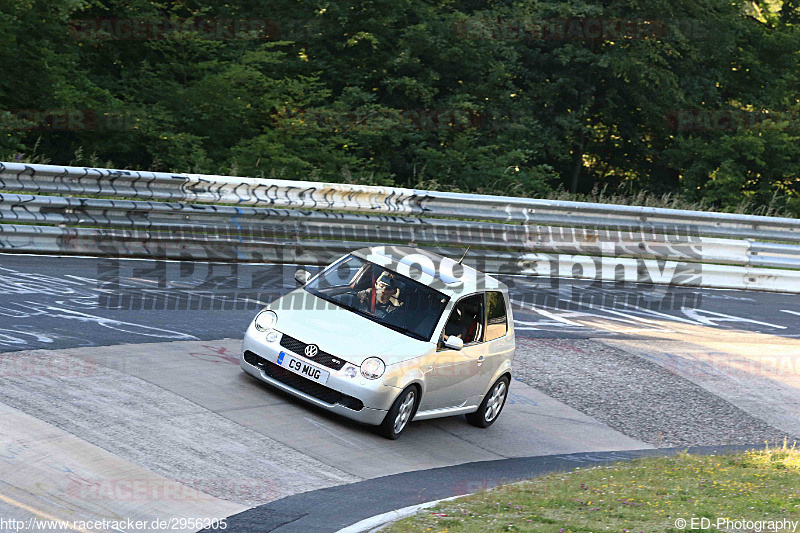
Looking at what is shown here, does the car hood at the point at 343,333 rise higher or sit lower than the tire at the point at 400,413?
higher

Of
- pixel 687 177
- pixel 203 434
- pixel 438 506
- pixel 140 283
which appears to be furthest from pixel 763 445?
pixel 687 177

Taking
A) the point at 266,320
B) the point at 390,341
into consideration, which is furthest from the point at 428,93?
the point at 390,341

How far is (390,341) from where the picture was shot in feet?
30.1

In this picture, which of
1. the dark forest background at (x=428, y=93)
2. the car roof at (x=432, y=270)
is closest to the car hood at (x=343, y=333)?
the car roof at (x=432, y=270)

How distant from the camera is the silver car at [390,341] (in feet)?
29.1

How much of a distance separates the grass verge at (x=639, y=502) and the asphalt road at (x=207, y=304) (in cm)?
456

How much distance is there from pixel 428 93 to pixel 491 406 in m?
17.8

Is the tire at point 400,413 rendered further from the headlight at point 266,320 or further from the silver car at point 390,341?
Answer: the headlight at point 266,320

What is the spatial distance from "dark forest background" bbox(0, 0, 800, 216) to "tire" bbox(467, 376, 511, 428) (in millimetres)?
10442

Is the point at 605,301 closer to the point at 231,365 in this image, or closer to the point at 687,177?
the point at 231,365

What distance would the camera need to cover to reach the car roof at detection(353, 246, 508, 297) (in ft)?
32.8

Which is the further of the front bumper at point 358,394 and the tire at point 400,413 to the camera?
the tire at point 400,413

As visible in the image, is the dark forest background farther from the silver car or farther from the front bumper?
the front bumper

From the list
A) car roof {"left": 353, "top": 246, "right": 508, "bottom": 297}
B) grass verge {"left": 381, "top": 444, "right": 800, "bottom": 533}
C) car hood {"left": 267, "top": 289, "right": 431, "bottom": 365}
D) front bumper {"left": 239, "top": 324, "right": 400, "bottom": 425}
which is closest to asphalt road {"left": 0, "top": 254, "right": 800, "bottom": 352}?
car hood {"left": 267, "top": 289, "right": 431, "bottom": 365}
